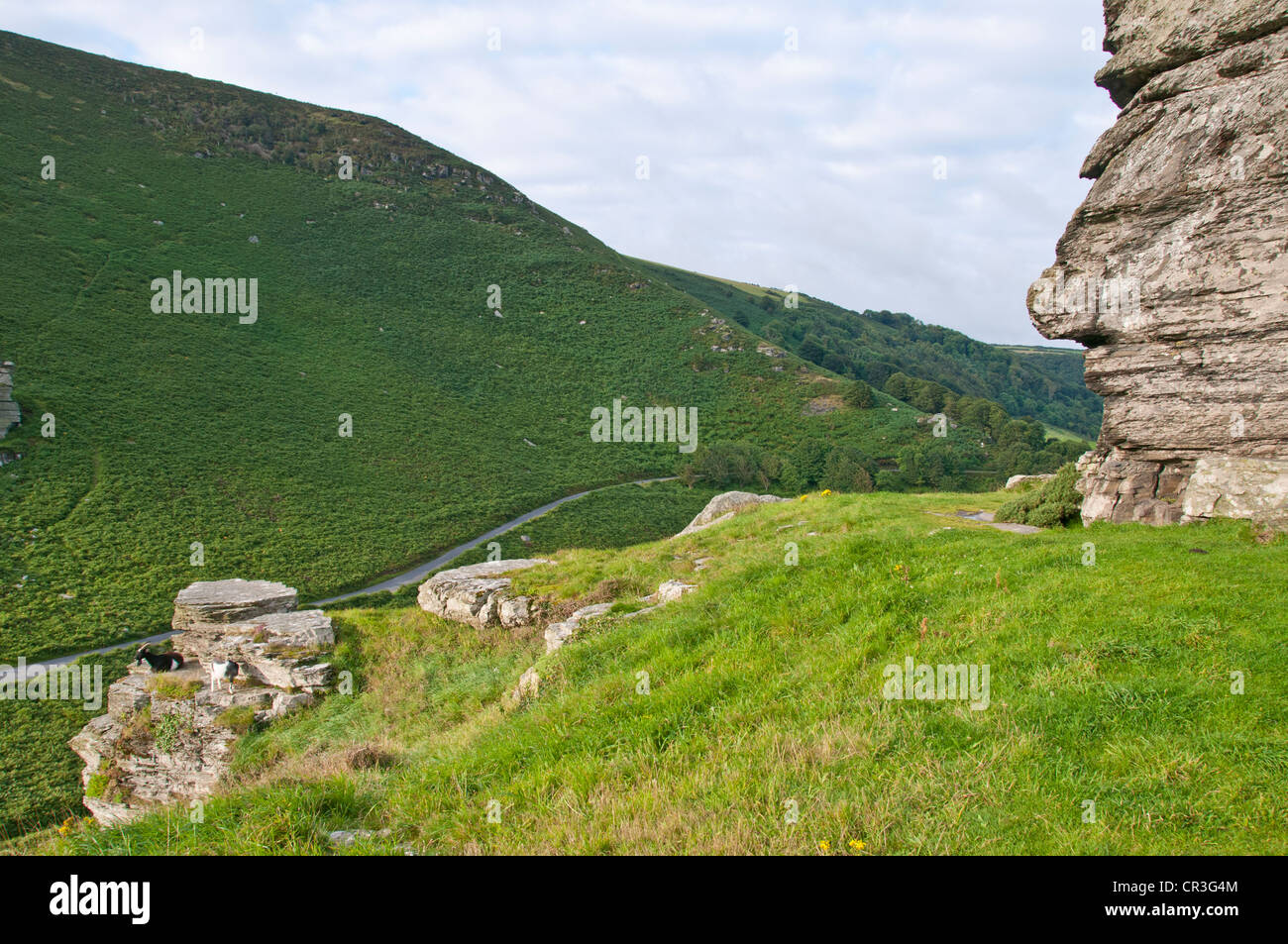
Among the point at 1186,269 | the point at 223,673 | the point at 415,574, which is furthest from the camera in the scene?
the point at 415,574

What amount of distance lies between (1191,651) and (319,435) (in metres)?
54.4

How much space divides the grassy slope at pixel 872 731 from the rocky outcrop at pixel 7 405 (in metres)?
43.8

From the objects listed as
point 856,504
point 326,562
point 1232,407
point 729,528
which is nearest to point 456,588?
point 729,528

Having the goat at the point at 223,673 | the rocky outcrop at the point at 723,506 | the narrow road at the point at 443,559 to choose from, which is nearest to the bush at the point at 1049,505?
the rocky outcrop at the point at 723,506

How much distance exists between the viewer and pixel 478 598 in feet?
57.2

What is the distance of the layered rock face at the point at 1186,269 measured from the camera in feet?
41.6

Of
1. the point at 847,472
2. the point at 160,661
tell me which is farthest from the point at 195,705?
the point at 847,472

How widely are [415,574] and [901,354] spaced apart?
401ft

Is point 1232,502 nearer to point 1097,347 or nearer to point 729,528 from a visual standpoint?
point 1097,347

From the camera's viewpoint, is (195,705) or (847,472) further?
(847,472)

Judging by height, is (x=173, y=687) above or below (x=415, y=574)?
above
